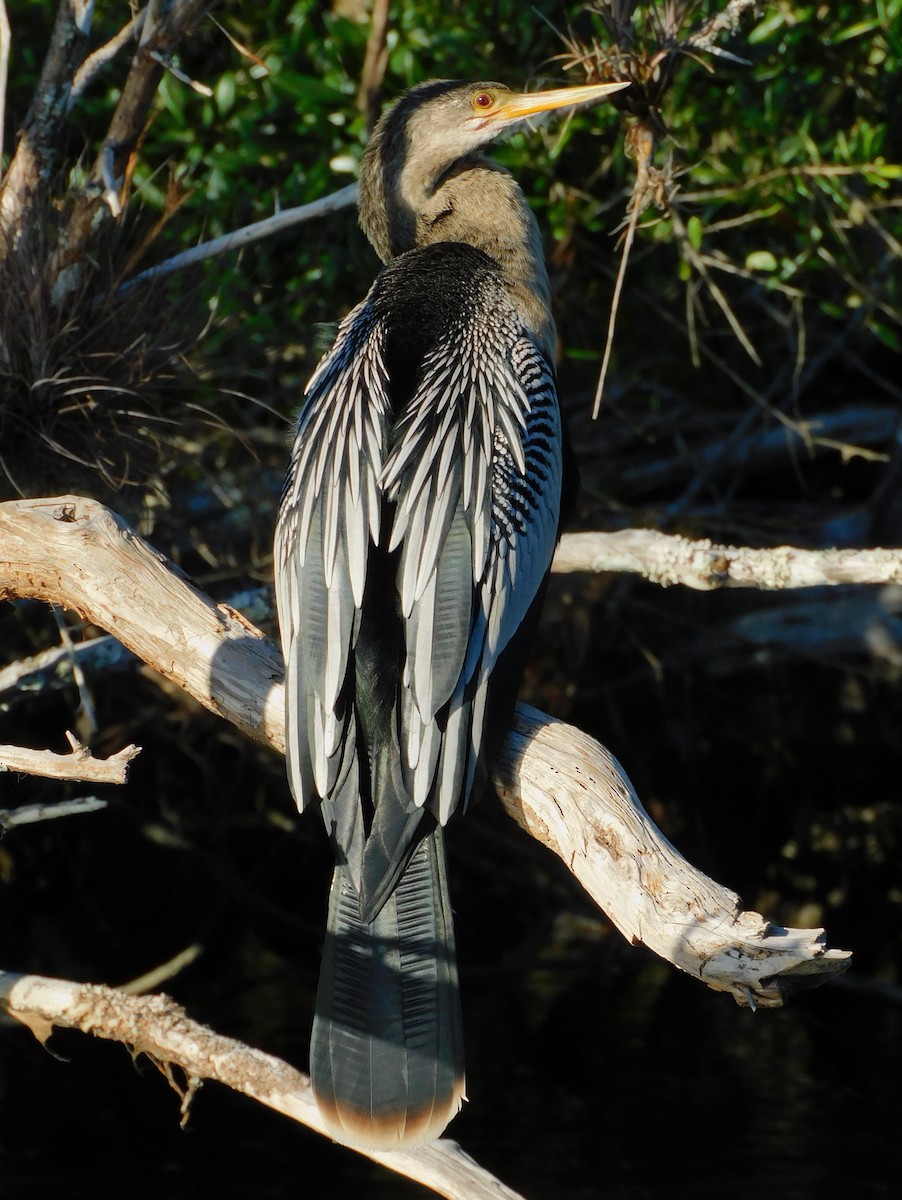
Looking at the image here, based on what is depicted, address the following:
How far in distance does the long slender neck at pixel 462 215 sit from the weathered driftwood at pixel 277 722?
3.69 feet

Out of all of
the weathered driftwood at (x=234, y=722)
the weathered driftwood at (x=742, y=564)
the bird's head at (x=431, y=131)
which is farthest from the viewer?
the bird's head at (x=431, y=131)

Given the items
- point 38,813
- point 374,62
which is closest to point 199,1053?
point 38,813

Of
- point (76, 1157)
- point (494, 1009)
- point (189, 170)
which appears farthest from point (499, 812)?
point (189, 170)

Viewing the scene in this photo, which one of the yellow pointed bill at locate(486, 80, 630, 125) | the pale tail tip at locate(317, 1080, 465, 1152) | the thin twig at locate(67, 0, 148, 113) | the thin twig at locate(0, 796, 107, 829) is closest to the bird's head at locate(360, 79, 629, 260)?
the yellow pointed bill at locate(486, 80, 630, 125)

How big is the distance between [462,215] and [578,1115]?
10.3 feet

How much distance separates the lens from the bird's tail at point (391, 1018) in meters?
2.22

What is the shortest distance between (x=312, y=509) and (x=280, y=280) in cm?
233

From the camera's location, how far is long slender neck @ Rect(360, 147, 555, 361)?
10.5 feet

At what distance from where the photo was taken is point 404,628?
238 cm

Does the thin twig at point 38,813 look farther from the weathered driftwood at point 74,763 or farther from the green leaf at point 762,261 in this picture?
the green leaf at point 762,261

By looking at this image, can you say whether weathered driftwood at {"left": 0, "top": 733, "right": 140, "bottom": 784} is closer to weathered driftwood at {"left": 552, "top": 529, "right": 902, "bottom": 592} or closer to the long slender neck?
weathered driftwood at {"left": 552, "top": 529, "right": 902, "bottom": 592}

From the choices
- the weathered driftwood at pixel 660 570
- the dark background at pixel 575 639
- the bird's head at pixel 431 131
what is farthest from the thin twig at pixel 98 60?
the weathered driftwood at pixel 660 570

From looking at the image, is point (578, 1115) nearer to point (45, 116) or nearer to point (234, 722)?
point (234, 722)

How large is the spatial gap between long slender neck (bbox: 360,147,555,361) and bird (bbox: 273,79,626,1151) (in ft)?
1.05
